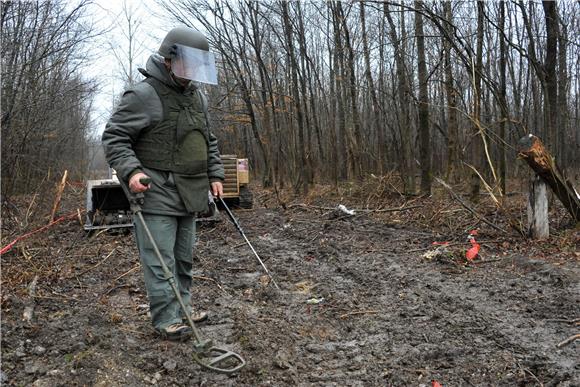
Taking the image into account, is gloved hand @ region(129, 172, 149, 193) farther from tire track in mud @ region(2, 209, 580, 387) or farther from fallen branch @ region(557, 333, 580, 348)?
fallen branch @ region(557, 333, 580, 348)

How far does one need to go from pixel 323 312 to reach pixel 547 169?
4007 mm

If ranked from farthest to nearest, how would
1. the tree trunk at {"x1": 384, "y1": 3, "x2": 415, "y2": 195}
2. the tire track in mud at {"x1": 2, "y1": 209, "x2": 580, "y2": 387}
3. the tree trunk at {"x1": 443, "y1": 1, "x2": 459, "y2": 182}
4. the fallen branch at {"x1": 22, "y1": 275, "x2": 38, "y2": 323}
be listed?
the tree trunk at {"x1": 384, "y1": 3, "x2": 415, "y2": 195} < the tree trunk at {"x1": 443, "y1": 1, "x2": 459, "y2": 182} < the fallen branch at {"x1": 22, "y1": 275, "x2": 38, "y2": 323} < the tire track in mud at {"x1": 2, "y1": 209, "x2": 580, "y2": 387}

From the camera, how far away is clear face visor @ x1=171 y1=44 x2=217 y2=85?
3459 mm

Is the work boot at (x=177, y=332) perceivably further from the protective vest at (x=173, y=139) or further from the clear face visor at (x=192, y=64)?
→ the clear face visor at (x=192, y=64)

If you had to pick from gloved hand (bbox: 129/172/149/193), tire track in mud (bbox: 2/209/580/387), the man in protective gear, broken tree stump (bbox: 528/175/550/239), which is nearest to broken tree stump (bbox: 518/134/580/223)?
broken tree stump (bbox: 528/175/550/239)

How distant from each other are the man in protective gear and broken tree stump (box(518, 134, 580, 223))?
4606 mm

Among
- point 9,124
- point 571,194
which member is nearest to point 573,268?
point 571,194

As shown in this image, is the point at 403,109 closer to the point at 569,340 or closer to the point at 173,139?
the point at 569,340

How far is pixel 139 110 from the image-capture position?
11.1 ft

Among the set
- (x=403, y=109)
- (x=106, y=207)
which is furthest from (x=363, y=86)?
(x=106, y=207)

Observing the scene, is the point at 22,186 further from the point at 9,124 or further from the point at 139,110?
the point at 139,110

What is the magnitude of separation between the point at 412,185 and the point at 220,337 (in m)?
10.0

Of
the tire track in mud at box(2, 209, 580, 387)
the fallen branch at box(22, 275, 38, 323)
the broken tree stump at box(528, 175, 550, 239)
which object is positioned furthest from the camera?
the broken tree stump at box(528, 175, 550, 239)

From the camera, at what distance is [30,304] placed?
4.07m
